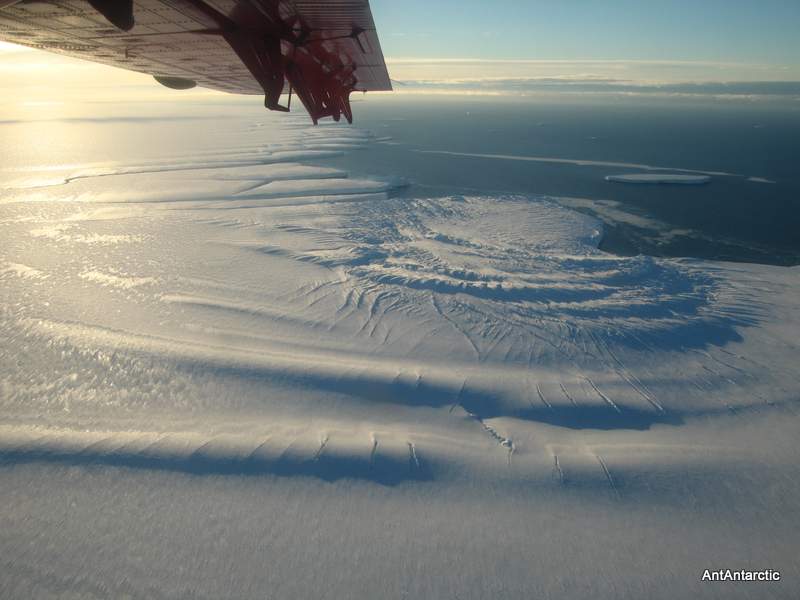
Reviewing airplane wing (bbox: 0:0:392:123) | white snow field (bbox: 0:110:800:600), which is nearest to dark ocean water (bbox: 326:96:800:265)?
white snow field (bbox: 0:110:800:600)

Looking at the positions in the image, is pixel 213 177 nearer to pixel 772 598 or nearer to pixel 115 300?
pixel 115 300

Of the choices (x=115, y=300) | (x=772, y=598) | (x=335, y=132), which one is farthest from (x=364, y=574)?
(x=335, y=132)

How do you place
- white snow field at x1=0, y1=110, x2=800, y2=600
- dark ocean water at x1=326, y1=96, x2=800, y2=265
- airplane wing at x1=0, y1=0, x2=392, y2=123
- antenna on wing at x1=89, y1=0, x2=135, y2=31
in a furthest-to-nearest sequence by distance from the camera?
dark ocean water at x1=326, y1=96, x2=800, y2=265 < white snow field at x1=0, y1=110, x2=800, y2=600 < airplane wing at x1=0, y1=0, x2=392, y2=123 < antenna on wing at x1=89, y1=0, x2=135, y2=31

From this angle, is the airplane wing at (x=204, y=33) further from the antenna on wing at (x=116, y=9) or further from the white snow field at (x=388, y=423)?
the white snow field at (x=388, y=423)

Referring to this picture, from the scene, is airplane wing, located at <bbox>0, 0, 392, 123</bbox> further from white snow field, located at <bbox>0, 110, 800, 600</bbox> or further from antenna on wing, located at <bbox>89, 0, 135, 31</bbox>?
white snow field, located at <bbox>0, 110, 800, 600</bbox>

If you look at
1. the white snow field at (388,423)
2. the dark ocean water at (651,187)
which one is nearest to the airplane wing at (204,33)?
the white snow field at (388,423)

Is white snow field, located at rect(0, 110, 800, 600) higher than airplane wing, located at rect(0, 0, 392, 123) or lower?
lower
